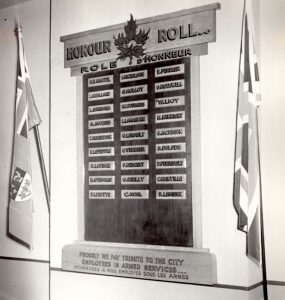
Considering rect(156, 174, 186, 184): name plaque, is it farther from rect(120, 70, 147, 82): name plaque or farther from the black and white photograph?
rect(120, 70, 147, 82): name plaque

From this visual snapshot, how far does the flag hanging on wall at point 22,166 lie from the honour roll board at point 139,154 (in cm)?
45

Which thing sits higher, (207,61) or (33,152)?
(207,61)

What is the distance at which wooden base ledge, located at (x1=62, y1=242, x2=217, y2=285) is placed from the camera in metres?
2.43

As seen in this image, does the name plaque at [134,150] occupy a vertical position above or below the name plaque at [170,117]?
below

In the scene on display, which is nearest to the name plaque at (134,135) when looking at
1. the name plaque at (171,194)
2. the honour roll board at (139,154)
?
the honour roll board at (139,154)

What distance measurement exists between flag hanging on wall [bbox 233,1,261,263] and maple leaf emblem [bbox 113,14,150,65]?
23.1 inches

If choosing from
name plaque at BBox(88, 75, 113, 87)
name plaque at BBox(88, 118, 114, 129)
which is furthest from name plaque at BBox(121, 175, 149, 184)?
name plaque at BBox(88, 75, 113, 87)

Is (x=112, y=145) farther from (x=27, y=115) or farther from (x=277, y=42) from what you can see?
(x=277, y=42)

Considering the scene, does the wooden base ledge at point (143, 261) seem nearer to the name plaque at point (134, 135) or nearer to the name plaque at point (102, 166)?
the name plaque at point (102, 166)

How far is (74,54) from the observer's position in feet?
9.61

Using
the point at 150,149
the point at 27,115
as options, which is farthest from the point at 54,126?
the point at 150,149

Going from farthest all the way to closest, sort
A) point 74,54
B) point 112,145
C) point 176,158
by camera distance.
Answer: point 74,54 → point 112,145 → point 176,158

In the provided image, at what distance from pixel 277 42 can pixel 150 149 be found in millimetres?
868

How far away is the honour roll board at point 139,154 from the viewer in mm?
2521
